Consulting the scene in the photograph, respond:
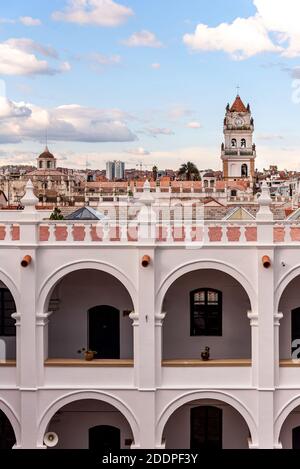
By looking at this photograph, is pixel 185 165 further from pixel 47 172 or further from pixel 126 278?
pixel 126 278

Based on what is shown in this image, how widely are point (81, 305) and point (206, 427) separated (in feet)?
16.1

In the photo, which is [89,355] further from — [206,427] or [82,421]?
[206,427]

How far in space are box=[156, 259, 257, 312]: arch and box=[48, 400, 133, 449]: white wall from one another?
3.60 meters

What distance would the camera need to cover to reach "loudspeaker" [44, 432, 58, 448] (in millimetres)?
17109

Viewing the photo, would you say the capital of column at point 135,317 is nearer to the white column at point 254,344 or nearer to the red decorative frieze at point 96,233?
the red decorative frieze at point 96,233

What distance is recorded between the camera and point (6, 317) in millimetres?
18344

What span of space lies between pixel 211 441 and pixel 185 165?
360 ft

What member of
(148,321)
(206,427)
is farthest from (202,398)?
(148,321)

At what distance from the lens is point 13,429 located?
1780 centimetres

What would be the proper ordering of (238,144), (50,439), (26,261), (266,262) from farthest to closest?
(238,144) < (50,439) < (26,261) < (266,262)

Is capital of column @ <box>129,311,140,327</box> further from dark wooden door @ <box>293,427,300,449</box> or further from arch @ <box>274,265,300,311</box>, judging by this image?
dark wooden door @ <box>293,427,300,449</box>

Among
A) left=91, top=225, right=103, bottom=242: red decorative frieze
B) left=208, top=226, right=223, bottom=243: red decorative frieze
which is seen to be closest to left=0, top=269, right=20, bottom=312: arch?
left=91, top=225, right=103, bottom=242: red decorative frieze

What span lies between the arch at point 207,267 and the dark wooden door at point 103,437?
4.09 metres
